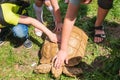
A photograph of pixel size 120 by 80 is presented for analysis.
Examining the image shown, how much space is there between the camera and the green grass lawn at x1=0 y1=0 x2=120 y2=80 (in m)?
3.67

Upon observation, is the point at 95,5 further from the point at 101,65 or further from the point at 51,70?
the point at 51,70

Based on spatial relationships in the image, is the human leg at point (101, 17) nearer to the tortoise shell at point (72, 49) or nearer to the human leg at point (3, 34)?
the tortoise shell at point (72, 49)

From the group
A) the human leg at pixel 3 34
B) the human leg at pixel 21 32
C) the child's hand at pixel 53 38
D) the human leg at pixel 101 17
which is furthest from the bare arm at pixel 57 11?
the human leg at pixel 3 34

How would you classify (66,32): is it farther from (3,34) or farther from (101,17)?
(3,34)

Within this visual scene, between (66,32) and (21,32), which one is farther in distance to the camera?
(21,32)

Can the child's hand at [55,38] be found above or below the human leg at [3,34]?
above

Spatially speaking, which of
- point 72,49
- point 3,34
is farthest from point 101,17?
point 3,34

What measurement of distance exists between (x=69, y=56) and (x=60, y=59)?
0.18 m

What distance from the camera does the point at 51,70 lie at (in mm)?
3686

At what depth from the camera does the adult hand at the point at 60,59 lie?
136 inches

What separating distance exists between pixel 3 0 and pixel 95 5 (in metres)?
1.61

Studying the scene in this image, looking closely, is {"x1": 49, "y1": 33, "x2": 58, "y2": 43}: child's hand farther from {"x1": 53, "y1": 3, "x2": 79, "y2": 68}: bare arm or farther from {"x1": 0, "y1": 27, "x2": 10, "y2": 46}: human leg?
{"x1": 0, "y1": 27, "x2": 10, "y2": 46}: human leg

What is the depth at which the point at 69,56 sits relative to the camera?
11.9 feet

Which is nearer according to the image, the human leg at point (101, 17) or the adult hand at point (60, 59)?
the adult hand at point (60, 59)
